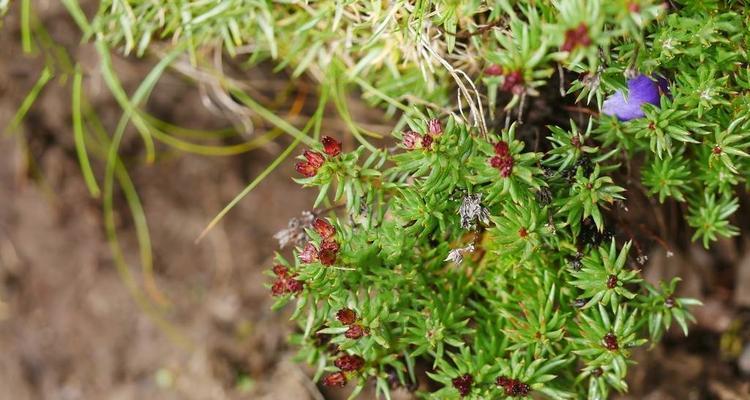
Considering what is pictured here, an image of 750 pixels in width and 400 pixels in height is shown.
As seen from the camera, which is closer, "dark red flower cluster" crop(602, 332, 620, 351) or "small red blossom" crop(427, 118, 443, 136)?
"small red blossom" crop(427, 118, 443, 136)

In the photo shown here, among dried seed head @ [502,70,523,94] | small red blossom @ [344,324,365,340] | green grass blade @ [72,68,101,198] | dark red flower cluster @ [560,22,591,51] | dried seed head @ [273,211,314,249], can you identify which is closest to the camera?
dark red flower cluster @ [560,22,591,51]

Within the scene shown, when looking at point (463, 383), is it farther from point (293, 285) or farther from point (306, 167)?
point (306, 167)

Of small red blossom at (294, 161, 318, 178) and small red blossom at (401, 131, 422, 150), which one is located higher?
small red blossom at (401, 131, 422, 150)

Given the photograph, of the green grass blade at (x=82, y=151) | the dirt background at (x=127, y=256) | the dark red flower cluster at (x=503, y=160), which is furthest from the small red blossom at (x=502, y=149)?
the green grass blade at (x=82, y=151)

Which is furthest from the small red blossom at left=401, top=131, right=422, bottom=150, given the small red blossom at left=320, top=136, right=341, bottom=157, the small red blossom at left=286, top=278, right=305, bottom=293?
the small red blossom at left=286, top=278, right=305, bottom=293

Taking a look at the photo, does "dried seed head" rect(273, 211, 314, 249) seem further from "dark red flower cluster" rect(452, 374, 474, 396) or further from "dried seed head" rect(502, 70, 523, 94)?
"dried seed head" rect(502, 70, 523, 94)

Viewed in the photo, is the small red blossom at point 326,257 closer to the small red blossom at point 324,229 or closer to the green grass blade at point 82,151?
the small red blossom at point 324,229

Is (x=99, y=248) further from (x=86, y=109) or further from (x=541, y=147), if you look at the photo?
(x=541, y=147)

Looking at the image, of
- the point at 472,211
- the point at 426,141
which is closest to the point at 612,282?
the point at 472,211
